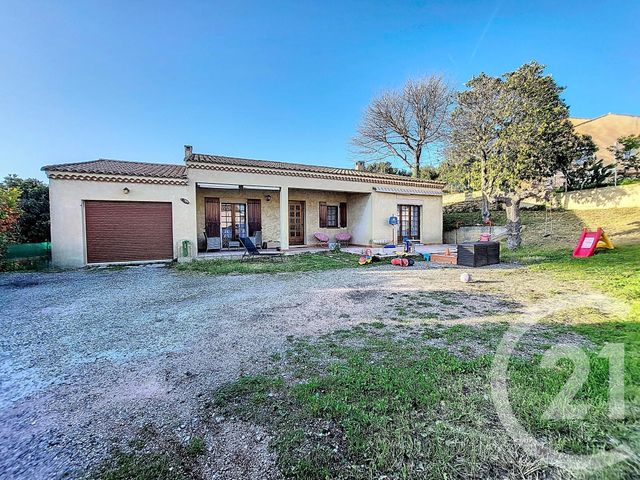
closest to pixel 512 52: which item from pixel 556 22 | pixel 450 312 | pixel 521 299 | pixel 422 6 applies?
pixel 556 22

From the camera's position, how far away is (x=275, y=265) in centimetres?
1123

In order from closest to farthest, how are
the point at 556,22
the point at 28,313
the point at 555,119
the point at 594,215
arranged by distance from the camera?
the point at 28,313 < the point at 556,22 < the point at 555,119 < the point at 594,215

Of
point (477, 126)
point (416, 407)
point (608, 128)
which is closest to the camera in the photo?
point (416, 407)

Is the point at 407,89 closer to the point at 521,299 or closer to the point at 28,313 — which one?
the point at 521,299

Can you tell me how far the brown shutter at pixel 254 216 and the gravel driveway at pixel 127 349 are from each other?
788cm

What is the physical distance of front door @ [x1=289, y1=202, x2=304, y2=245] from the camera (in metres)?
17.1

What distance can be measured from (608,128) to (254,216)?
2799cm

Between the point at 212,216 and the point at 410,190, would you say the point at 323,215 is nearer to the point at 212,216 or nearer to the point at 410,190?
the point at 410,190

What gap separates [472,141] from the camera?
686 inches

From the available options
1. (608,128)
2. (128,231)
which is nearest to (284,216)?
(128,231)

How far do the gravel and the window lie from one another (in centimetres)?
949

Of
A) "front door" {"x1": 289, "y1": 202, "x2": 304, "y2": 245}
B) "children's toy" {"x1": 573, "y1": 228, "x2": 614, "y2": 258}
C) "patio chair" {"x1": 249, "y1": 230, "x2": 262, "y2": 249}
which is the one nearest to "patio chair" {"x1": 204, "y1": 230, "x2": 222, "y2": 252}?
"patio chair" {"x1": 249, "y1": 230, "x2": 262, "y2": 249}

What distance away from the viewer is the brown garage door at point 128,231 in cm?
1156

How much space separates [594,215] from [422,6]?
14658mm
